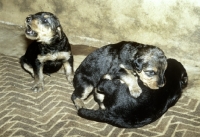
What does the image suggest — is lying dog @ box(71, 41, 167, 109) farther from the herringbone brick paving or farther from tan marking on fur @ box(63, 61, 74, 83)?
tan marking on fur @ box(63, 61, 74, 83)

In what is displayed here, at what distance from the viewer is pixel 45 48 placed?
5.79 metres

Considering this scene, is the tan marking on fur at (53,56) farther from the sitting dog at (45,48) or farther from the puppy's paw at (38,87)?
the puppy's paw at (38,87)

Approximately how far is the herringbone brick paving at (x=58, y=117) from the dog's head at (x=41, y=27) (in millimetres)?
1267

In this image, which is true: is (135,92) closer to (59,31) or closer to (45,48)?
(59,31)

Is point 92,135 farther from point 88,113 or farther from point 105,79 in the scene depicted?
point 105,79

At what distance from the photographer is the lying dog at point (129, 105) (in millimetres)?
4449

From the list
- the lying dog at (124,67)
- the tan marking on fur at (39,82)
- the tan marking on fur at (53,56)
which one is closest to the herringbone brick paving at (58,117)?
the tan marking on fur at (39,82)

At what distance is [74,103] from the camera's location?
219 inches

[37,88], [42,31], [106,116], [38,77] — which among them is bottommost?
[37,88]

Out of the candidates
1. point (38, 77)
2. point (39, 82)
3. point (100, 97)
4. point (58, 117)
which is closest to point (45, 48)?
point (38, 77)

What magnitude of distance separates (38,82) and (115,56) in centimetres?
205

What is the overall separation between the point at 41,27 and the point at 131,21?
2.97m

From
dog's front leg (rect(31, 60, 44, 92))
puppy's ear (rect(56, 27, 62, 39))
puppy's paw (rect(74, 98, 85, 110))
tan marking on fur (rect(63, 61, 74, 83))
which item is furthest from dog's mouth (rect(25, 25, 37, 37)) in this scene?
puppy's paw (rect(74, 98, 85, 110))

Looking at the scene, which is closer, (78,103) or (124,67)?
(124,67)
